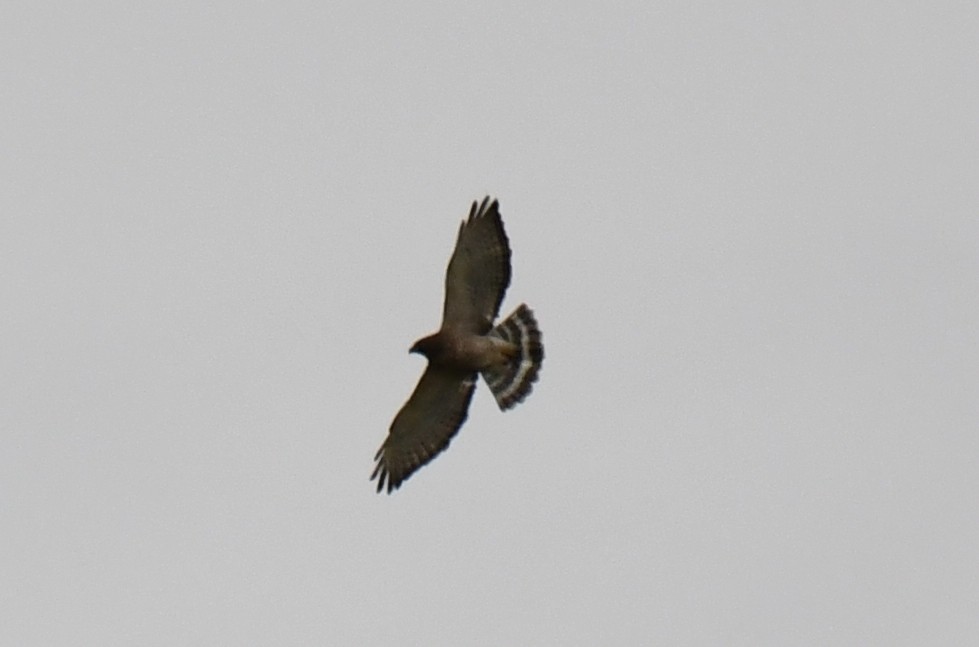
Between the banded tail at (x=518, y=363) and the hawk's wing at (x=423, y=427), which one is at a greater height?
the banded tail at (x=518, y=363)

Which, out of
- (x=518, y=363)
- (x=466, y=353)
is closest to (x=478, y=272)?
(x=466, y=353)

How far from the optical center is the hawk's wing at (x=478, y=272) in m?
21.2

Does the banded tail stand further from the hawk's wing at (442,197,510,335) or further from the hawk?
the hawk's wing at (442,197,510,335)

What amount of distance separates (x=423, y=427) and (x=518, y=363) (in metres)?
0.95

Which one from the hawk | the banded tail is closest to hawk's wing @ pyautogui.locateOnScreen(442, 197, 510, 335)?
the hawk

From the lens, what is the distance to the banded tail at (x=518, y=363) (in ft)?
71.9

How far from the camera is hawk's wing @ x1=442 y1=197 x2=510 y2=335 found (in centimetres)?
2123

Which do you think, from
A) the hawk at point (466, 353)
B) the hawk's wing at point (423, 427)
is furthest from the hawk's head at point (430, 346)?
the hawk's wing at point (423, 427)

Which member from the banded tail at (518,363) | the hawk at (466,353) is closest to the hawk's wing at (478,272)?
the hawk at (466,353)

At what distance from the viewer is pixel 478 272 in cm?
2134

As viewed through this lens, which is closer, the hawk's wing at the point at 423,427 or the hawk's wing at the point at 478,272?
the hawk's wing at the point at 478,272

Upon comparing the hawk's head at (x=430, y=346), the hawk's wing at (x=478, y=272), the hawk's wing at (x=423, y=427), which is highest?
the hawk's wing at (x=478, y=272)

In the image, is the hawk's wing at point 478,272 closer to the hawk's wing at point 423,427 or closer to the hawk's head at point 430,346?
the hawk's head at point 430,346

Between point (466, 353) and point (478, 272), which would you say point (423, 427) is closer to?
point (466, 353)
